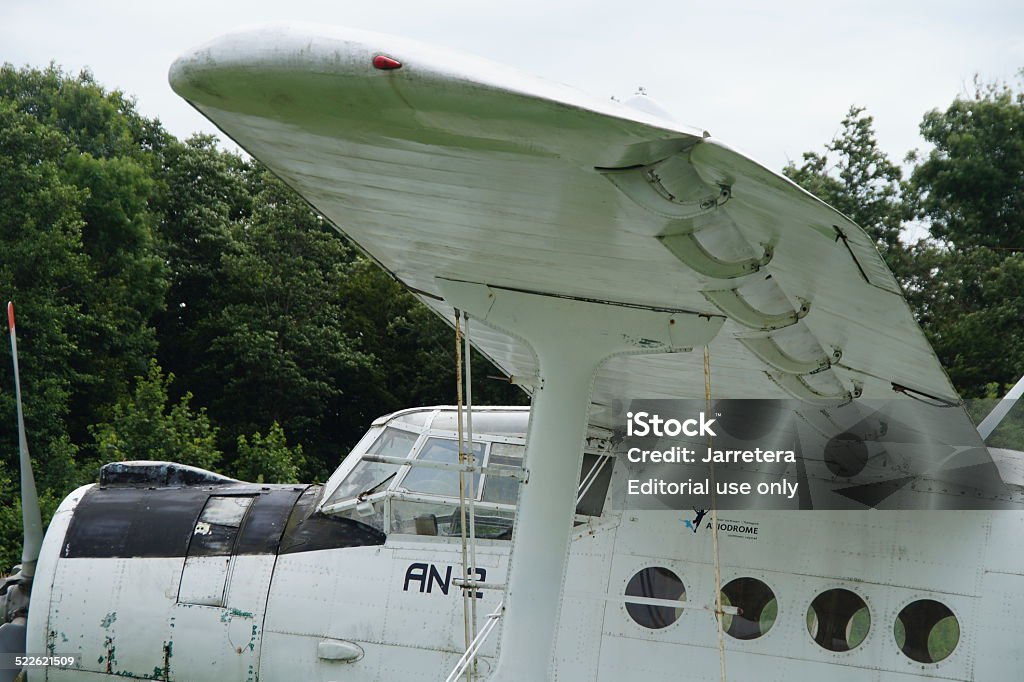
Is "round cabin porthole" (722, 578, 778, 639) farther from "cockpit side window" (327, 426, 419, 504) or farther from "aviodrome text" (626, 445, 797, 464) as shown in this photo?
"cockpit side window" (327, 426, 419, 504)

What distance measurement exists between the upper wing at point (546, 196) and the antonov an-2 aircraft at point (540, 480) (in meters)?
0.01

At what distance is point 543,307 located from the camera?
5.41 metres

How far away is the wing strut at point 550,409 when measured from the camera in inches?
212

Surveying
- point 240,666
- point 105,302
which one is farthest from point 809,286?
point 105,302

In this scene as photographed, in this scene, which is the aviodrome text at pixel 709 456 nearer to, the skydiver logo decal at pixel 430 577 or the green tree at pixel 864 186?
the skydiver logo decal at pixel 430 577

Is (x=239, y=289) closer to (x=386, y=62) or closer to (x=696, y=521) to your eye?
(x=696, y=521)

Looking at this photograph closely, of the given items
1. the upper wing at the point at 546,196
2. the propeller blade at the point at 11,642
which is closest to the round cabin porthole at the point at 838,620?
the upper wing at the point at 546,196

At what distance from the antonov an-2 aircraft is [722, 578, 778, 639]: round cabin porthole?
0.07 feet

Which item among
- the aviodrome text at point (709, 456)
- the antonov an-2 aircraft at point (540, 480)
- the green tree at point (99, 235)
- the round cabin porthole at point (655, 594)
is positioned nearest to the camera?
the antonov an-2 aircraft at point (540, 480)

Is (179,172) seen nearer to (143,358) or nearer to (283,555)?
(143,358)

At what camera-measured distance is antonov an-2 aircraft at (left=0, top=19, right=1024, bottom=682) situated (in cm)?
334

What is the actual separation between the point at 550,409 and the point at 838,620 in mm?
3044

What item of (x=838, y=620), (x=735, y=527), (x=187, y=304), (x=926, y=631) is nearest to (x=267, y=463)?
(x=187, y=304)

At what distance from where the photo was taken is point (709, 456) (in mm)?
7723
